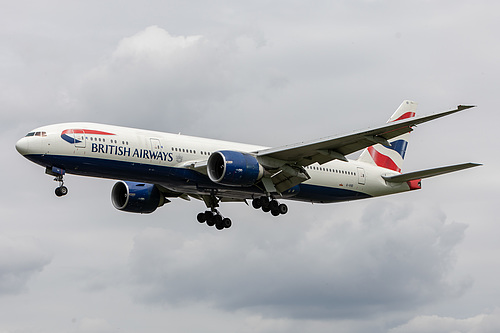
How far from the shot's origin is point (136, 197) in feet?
182

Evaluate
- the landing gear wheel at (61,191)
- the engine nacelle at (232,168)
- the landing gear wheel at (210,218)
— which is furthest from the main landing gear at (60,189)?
the landing gear wheel at (210,218)

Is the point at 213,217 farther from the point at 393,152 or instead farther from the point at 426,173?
the point at 426,173

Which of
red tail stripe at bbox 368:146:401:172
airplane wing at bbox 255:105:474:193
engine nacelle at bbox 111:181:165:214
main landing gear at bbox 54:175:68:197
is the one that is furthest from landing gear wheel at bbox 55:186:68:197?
red tail stripe at bbox 368:146:401:172

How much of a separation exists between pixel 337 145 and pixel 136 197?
1448cm

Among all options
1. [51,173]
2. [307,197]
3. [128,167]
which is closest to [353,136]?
[307,197]

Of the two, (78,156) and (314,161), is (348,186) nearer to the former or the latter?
(314,161)

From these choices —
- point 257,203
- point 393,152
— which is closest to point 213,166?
point 257,203

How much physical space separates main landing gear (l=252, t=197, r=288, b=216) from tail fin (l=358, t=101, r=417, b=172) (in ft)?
27.4

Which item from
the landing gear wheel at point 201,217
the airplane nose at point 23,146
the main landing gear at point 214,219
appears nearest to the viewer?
the airplane nose at point 23,146

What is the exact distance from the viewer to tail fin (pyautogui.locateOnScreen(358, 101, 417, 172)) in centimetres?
5781

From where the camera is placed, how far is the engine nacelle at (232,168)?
1855 inches

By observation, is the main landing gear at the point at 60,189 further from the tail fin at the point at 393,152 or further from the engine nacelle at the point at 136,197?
the tail fin at the point at 393,152

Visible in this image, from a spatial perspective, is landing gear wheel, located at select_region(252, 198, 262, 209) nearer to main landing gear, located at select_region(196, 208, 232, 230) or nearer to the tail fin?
main landing gear, located at select_region(196, 208, 232, 230)

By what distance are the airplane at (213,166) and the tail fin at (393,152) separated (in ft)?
3.98
